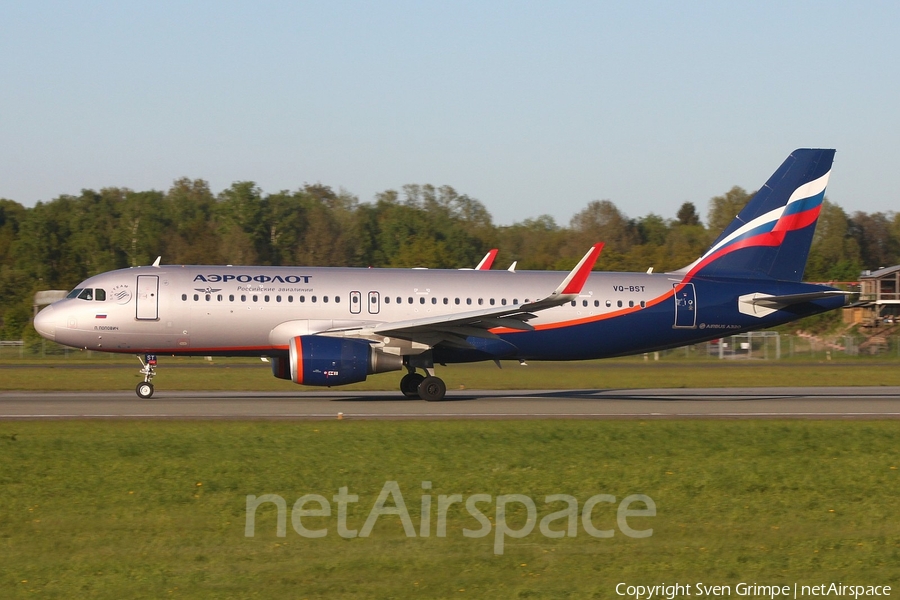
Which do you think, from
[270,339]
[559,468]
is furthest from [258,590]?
[270,339]

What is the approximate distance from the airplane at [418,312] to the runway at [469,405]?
1.12m

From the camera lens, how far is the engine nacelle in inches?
949

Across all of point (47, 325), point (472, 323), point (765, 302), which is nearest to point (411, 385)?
point (472, 323)

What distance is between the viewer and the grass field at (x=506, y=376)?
3291 cm

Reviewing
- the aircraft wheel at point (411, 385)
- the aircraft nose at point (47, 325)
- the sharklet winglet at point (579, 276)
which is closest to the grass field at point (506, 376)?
the aircraft wheel at point (411, 385)

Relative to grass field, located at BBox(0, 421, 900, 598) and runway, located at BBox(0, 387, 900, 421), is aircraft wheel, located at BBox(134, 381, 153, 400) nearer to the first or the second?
runway, located at BBox(0, 387, 900, 421)

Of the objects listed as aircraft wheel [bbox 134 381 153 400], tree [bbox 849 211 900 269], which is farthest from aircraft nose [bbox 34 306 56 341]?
tree [bbox 849 211 900 269]

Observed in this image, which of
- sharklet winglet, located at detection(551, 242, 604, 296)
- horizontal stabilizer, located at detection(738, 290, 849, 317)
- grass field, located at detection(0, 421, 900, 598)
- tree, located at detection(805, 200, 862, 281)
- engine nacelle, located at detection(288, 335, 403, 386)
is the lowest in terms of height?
grass field, located at detection(0, 421, 900, 598)

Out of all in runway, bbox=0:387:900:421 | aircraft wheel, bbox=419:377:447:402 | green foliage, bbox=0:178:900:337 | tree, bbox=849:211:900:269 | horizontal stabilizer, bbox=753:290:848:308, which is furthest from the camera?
tree, bbox=849:211:900:269

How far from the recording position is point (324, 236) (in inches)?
3797

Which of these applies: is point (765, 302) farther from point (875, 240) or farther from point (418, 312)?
point (875, 240)

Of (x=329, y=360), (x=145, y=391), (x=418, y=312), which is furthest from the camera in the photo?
(x=418, y=312)

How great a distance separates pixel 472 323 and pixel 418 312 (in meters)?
2.03

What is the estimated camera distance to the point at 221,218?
10175 centimetres
